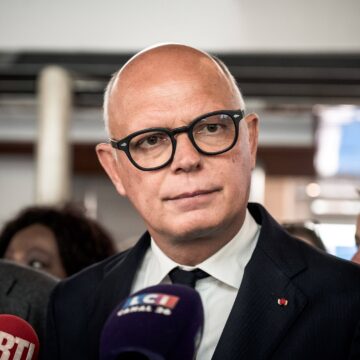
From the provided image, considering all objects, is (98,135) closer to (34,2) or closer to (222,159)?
(34,2)

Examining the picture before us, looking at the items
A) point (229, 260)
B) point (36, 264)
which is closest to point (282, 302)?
point (229, 260)

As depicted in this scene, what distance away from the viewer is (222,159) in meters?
1.29

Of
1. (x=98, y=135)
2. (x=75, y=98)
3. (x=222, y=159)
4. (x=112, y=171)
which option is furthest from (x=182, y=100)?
(x=98, y=135)

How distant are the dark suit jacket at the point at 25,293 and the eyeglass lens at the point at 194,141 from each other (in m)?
0.57

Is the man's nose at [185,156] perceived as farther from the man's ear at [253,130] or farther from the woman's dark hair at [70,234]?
the woman's dark hair at [70,234]

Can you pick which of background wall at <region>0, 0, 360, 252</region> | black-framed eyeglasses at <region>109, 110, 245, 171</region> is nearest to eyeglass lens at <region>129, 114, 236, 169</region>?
black-framed eyeglasses at <region>109, 110, 245, 171</region>

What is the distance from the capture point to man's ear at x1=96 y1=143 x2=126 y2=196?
148cm

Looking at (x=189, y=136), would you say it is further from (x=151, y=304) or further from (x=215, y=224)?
(x=151, y=304)

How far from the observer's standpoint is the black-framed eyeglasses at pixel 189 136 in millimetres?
1267

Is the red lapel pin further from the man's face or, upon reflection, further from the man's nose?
the man's nose

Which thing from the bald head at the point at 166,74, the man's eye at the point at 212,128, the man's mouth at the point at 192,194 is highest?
the bald head at the point at 166,74

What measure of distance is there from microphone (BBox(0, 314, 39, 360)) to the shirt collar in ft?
0.95

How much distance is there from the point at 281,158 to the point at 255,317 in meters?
8.19

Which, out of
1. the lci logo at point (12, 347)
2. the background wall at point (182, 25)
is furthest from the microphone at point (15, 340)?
the background wall at point (182, 25)
